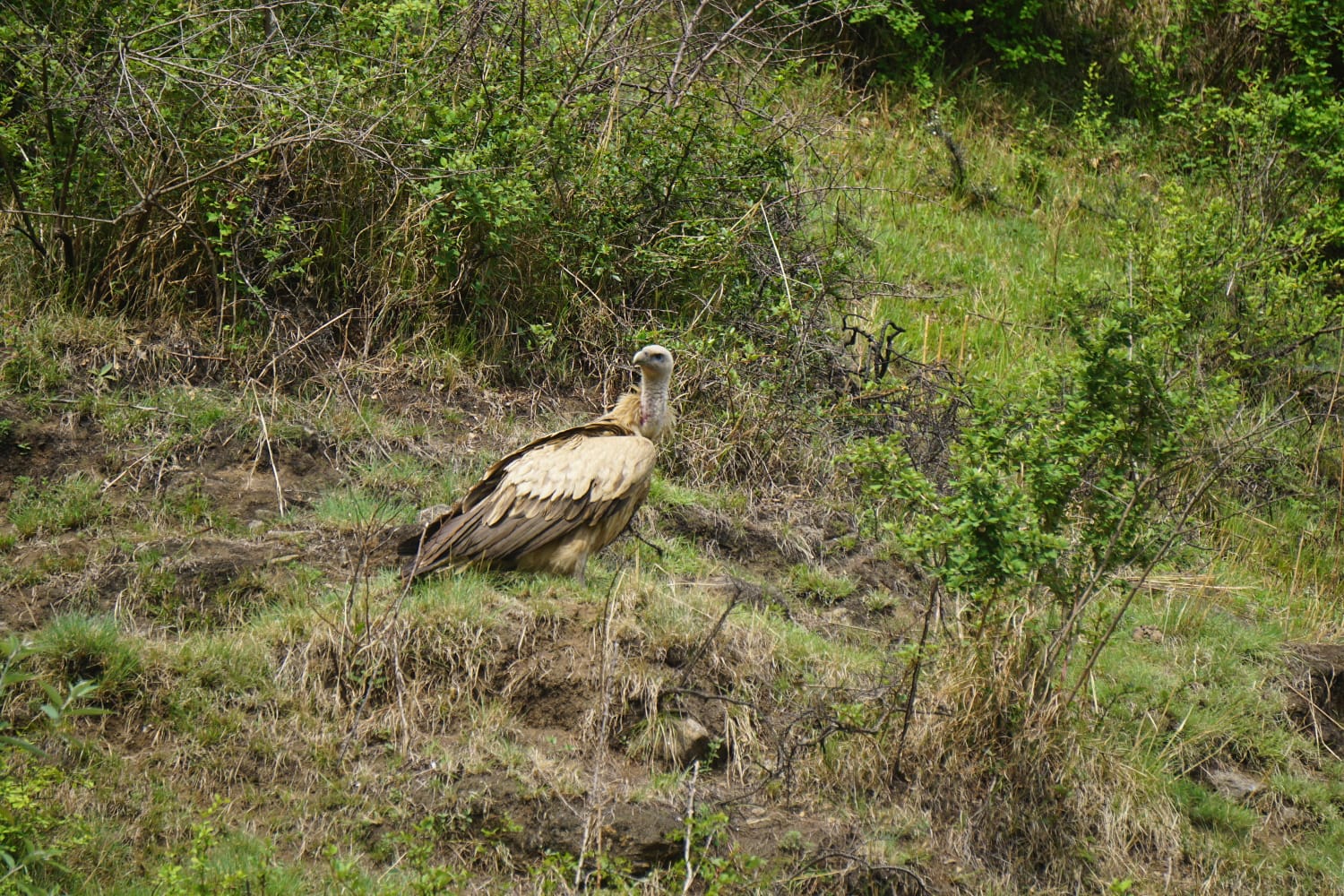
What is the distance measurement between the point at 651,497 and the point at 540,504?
62.5 inches

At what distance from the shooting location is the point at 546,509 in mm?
6418

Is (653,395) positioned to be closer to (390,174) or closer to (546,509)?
(546,509)

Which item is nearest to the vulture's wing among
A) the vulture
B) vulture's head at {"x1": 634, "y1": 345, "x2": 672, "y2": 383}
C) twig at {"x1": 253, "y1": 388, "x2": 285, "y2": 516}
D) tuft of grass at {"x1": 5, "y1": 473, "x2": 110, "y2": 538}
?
the vulture

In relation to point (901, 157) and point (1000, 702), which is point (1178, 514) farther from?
point (901, 157)

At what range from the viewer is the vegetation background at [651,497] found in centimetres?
554

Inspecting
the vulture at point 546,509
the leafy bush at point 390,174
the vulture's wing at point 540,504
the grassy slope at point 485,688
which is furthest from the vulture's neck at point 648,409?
the leafy bush at point 390,174

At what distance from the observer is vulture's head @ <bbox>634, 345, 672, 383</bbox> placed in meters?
7.20

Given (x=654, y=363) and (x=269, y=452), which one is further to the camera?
(x=269, y=452)

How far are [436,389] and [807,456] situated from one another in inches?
93.2

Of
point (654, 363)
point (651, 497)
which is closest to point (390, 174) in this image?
point (654, 363)

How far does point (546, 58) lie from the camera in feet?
29.9

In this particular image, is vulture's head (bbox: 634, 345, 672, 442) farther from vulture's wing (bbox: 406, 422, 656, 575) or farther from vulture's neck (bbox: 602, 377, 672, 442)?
vulture's wing (bbox: 406, 422, 656, 575)

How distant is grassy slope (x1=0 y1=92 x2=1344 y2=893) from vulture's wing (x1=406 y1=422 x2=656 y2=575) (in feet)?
0.55

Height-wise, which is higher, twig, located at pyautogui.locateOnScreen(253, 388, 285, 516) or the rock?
twig, located at pyautogui.locateOnScreen(253, 388, 285, 516)
